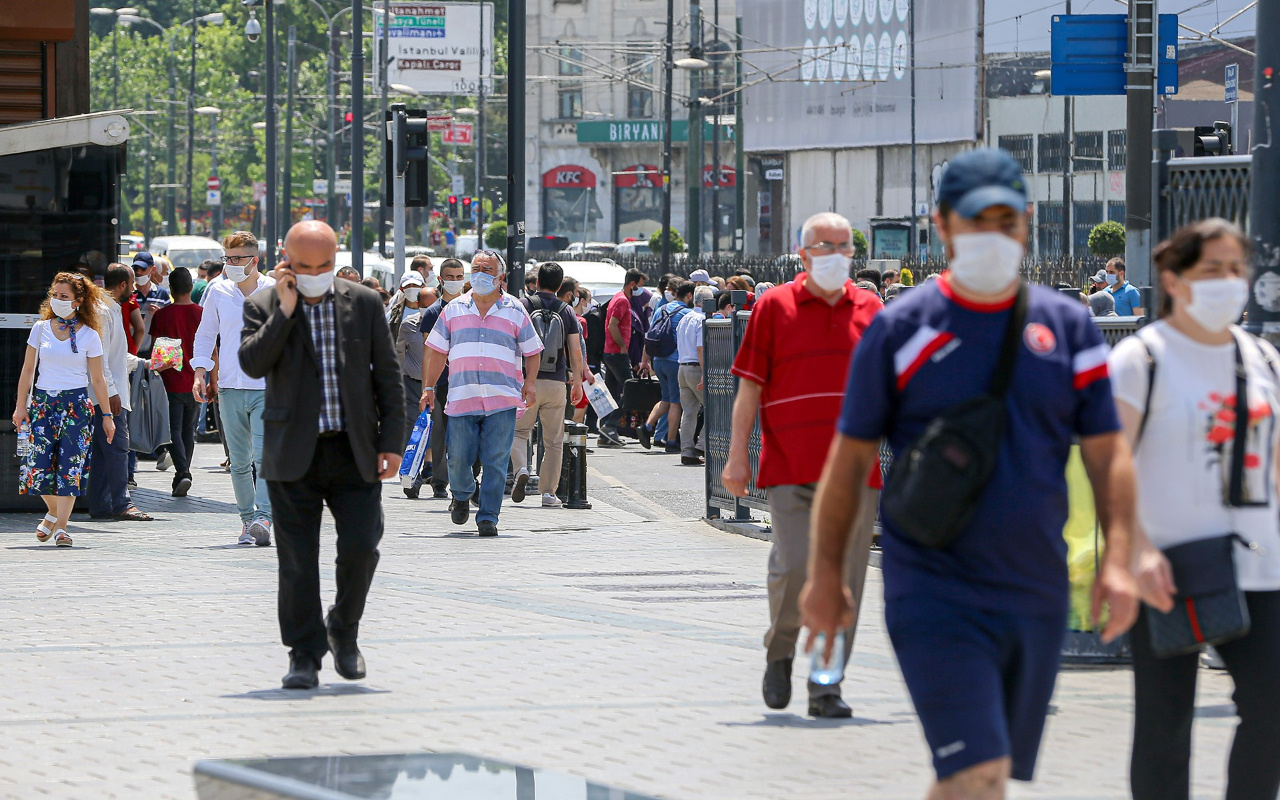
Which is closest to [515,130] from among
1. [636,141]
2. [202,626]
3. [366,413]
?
[202,626]

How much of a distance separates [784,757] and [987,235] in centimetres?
279

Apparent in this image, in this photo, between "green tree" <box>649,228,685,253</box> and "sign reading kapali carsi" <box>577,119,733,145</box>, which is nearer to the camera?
"green tree" <box>649,228,685,253</box>

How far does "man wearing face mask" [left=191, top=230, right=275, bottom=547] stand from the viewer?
1227 cm

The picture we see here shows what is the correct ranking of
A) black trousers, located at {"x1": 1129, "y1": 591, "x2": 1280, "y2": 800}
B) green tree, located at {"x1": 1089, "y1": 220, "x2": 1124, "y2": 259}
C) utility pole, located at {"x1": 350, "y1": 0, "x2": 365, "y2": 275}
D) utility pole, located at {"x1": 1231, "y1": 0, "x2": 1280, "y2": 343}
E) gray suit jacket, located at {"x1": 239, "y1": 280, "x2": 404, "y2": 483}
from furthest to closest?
green tree, located at {"x1": 1089, "y1": 220, "x2": 1124, "y2": 259}
utility pole, located at {"x1": 350, "y1": 0, "x2": 365, "y2": 275}
utility pole, located at {"x1": 1231, "y1": 0, "x2": 1280, "y2": 343}
gray suit jacket, located at {"x1": 239, "y1": 280, "x2": 404, "y2": 483}
black trousers, located at {"x1": 1129, "y1": 591, "x2": 1280, "y2": 800}

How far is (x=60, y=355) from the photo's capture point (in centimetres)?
1273

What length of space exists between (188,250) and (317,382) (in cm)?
4816

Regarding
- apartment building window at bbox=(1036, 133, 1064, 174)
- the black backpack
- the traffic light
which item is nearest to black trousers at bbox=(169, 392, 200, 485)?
the black backpack

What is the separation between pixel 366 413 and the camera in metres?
7.71

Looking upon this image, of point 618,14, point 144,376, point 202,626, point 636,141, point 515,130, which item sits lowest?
point 202,626

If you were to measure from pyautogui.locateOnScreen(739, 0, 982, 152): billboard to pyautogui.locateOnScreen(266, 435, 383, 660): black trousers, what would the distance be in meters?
55.8

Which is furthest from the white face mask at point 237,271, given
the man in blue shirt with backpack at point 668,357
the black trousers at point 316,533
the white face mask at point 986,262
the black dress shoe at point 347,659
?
the white face mask at point 986,262

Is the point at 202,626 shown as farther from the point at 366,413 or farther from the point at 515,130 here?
the point at 515,130

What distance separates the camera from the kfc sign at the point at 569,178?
326ft

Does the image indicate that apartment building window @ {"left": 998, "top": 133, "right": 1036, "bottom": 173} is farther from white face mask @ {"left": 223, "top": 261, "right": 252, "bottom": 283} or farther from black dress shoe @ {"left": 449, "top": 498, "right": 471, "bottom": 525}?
white face mask @ {"left": 223, "top": 261, "right": 252, "bottom": 283}
